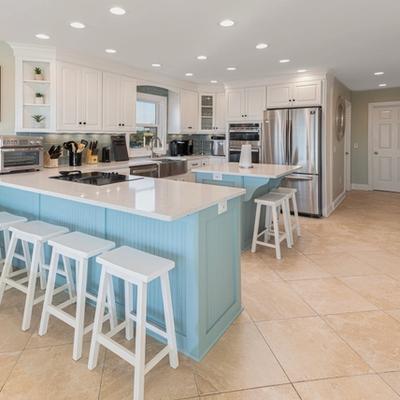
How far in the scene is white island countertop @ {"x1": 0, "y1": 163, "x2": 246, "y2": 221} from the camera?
6.11ft

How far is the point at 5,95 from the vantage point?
4027 millimetres

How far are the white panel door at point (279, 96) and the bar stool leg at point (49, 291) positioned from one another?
469 centimetres

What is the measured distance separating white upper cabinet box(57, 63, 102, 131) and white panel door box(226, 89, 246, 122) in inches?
101

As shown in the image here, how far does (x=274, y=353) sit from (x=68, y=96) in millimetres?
3862

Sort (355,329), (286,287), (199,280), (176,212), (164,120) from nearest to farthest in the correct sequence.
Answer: (176,212), (199,280), (355,329), (286,287), (164,120)

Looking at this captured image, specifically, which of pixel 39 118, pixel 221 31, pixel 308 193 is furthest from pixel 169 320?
pixel 308 193

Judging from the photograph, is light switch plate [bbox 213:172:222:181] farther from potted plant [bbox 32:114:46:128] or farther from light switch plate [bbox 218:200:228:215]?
potted plant [bbox 32:114:46:128]

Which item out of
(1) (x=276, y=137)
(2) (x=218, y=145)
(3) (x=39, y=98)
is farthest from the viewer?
(2) (x=218, y=145)

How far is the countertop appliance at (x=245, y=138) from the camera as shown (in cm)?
603

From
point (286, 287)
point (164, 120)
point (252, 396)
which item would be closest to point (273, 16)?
point (286, 287)

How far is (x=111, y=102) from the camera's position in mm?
4871

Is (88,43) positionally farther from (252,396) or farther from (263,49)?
(252,396)

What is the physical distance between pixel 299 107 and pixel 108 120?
10.2 feet

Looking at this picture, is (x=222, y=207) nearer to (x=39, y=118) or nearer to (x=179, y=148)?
(x=39, y=118)
